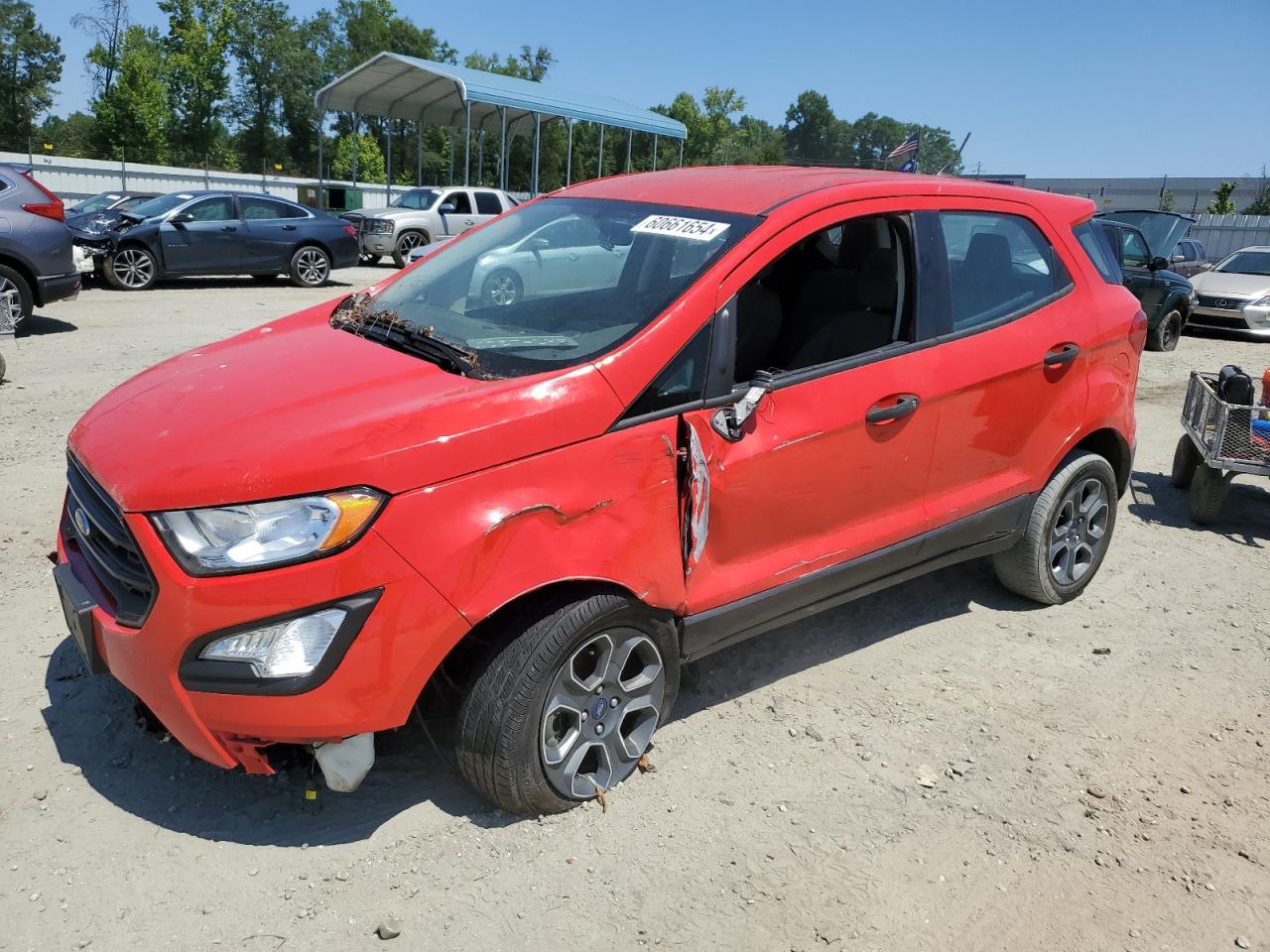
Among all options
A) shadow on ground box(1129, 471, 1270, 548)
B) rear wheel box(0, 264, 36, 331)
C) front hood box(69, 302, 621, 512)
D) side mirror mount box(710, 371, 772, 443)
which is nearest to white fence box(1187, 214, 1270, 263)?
shadow on ground box(1129, 471, 1270, 548)

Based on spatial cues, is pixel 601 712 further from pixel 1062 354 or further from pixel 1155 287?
pixel 1155 287

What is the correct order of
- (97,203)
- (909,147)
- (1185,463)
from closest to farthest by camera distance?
(1185,463) < (97,203) < (909,147)

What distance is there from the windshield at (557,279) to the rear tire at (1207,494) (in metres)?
4.16

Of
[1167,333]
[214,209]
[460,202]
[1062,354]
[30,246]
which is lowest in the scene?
[1167,333]

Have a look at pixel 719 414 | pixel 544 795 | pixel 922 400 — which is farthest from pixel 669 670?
pixel 922 400

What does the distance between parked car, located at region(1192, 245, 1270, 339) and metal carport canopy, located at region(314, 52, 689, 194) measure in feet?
47.3

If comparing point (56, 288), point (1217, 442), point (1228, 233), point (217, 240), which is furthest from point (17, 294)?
point (1228, 233)

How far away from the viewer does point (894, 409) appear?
11.4ft

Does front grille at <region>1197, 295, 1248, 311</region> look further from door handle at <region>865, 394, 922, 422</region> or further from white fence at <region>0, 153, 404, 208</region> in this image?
white fence at <region>0, 153, 404, 208</region>

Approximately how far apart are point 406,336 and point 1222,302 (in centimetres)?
1537

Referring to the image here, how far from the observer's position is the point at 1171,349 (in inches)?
541

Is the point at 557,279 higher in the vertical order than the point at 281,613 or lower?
higher

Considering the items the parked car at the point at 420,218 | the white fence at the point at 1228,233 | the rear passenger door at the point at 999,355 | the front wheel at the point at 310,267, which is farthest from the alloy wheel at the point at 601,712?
the white fence at the point at 1228,233

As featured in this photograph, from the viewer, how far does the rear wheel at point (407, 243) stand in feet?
65.4
